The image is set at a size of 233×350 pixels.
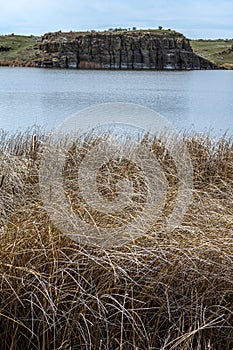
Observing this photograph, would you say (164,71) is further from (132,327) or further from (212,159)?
(132,327)

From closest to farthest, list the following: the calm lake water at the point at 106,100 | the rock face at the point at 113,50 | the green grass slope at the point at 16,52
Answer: the calm lake water at the point at 106,100 → the rock face at the point at 113,50 → the green grass slope at the point at 16,52

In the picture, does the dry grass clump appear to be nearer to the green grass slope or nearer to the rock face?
the rock face

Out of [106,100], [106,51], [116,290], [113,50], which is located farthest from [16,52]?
[116,290]

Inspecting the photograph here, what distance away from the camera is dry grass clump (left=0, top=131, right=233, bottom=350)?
2.92 m

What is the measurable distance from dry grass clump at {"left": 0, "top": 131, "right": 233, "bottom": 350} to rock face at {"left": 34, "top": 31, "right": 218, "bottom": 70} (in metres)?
33.0

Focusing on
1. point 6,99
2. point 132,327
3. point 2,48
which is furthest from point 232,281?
point 2,48

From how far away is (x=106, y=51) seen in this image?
3591 cm

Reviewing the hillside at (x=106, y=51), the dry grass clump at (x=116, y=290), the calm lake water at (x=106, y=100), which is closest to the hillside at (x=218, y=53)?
the hillside at (x=106, y=51)

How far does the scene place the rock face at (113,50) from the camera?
35625mm

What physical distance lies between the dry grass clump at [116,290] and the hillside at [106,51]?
33.0 metres

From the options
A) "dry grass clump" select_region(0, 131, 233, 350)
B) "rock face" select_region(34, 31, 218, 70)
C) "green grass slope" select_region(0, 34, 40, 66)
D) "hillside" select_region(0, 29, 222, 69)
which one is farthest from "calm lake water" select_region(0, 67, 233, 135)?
"green grass slope" select_region(0, 34, 40, 66)

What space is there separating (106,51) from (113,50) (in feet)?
1.58

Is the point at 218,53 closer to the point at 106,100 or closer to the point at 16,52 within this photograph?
the point at 16,52

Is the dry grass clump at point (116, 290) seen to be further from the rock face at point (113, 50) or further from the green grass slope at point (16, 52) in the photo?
the green grass slope at point (16, 52)
